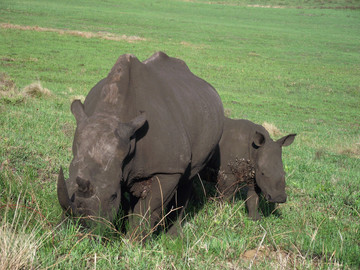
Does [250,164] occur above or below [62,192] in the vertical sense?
below

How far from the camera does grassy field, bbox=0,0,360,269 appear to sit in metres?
3.62

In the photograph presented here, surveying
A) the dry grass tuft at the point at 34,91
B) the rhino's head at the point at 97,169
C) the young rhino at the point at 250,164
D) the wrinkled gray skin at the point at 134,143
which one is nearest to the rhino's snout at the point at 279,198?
the young rhino at the point at 250,164

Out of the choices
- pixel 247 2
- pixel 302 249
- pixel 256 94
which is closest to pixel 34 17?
pixel 256 94

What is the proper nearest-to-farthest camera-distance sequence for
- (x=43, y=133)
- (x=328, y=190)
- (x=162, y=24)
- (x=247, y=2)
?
(x=328, y=190) < (x=43, y=133) < (x=162, y=24) < (x=247, y=2)

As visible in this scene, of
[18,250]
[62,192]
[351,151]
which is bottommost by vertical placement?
[351,151]

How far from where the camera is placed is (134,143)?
3.73 meters

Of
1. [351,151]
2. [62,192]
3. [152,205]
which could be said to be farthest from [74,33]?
[62,192]

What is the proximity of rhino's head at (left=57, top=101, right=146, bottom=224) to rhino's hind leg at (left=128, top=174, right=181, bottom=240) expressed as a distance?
2.00ft

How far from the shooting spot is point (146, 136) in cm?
391

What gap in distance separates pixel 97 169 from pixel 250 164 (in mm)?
3768

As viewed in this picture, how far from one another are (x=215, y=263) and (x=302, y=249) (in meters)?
0.97

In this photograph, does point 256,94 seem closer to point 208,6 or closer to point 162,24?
point 162,24

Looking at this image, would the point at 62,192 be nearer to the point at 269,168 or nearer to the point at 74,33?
the point at 269,168

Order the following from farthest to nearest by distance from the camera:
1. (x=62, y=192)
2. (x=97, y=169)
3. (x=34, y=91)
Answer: (x=34, y=91), (x=97, y=169), (x=62, y=192)
